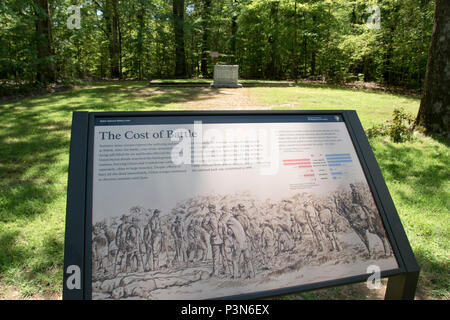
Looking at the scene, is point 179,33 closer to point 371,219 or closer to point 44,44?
point 44,44

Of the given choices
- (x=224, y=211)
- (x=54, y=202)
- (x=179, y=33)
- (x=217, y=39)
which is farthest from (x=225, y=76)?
(x=224, y=211)

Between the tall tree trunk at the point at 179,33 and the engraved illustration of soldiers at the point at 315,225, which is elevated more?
the tall tree trunk at the point at 179,33

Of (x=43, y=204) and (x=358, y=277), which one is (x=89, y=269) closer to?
(x=358, y=277)

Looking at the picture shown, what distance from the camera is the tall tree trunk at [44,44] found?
11.8 meters

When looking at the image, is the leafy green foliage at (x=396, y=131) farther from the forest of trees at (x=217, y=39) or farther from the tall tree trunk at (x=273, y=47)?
the tall tree trunk at (x=273, y=47)

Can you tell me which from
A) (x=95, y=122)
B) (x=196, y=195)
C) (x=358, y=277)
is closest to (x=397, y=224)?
(x=358, y=277)

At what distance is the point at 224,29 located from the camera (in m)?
27.3

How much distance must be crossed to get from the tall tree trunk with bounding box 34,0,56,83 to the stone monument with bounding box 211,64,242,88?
24.2 feet

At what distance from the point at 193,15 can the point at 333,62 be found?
43.4ft

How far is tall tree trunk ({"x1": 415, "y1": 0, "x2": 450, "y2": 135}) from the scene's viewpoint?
5.64 m

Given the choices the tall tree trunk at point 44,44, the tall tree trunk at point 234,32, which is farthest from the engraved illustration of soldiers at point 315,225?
the tall tree trunk at point 234,32

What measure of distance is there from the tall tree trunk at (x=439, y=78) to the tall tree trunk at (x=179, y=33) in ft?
60.5

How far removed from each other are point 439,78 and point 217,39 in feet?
74.3

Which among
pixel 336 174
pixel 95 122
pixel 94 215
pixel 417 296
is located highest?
pixel 95 122
